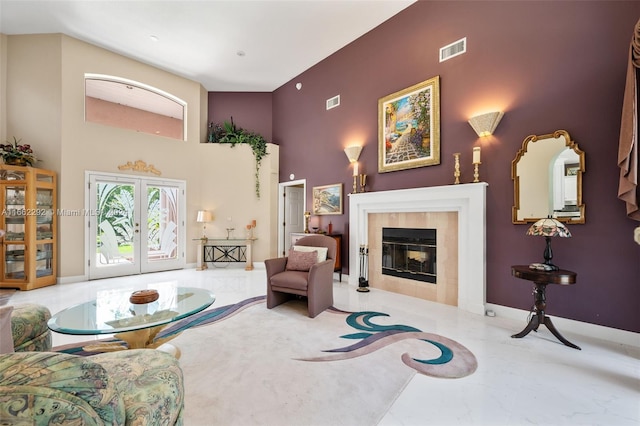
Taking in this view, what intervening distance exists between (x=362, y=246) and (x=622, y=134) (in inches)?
137

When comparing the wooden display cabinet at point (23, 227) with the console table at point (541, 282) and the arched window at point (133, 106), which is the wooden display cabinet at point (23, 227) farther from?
the console table at point (541, 282)

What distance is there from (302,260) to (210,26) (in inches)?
179

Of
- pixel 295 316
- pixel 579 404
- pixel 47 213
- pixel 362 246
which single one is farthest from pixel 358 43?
pixel 47 213

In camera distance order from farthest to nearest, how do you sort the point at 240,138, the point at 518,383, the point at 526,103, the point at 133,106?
the point at 240,138 → the point at 133,106 → the point at 526,103 → the point at 518,383

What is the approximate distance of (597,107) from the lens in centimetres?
284

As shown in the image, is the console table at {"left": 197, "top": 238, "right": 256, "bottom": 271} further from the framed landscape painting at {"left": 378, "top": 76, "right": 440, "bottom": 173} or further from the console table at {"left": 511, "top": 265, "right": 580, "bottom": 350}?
the console table at {"left": 511, "top": 265, "right": 580, "bottom": 350}

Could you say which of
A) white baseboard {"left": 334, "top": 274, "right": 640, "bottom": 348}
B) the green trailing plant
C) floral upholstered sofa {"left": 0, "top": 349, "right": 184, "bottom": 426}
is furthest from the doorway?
floral upholstered sofa {"left": 0, "top": 349, "right": 184, "bottom": 426}

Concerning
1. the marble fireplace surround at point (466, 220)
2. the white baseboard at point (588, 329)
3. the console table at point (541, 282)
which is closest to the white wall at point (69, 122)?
the marble fireplace surround at point (466, 220)

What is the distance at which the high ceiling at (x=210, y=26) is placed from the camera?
176 inches

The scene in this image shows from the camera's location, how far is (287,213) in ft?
23.9

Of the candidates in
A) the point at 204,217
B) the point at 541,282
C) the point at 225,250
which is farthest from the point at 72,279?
the point at 541,282

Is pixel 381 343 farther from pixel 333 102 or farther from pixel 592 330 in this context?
pixel 333 102

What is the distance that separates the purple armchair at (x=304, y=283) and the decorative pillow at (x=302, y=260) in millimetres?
21

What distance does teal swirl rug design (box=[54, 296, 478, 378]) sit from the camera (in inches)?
90.3
